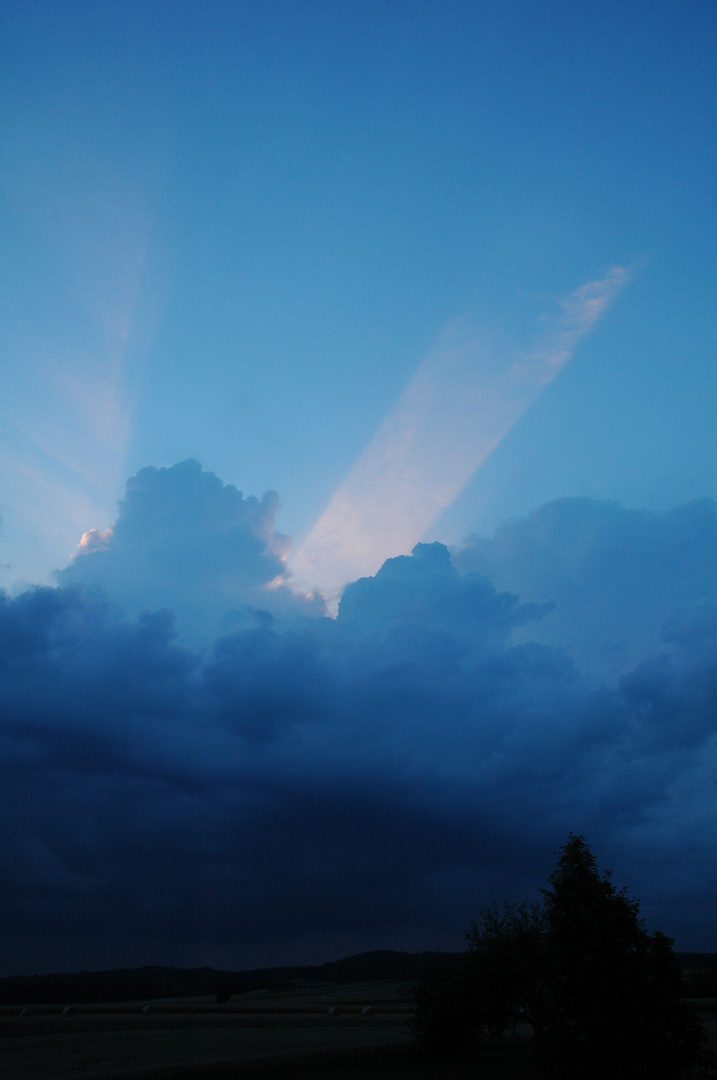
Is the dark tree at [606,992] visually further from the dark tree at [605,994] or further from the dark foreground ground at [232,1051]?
the dark foreground ground at [232,1051]

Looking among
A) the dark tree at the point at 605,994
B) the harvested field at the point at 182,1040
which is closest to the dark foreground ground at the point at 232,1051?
the harvested field at the point at 182,1040

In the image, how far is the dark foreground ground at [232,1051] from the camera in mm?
54156

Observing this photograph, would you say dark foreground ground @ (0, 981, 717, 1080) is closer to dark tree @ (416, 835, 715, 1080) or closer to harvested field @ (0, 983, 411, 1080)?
harvested field @ (0, 983, 411, 1080)

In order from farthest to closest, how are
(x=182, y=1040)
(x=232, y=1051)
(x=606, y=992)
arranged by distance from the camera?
(x=182, y=1040)
(x=232, y=1051)
(x=606, y=992)

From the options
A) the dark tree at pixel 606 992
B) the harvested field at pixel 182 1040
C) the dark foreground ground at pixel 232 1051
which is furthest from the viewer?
the harvested field at pixel 182 1040

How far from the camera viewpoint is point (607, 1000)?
44781 millimetres

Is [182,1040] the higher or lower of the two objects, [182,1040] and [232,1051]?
the higher

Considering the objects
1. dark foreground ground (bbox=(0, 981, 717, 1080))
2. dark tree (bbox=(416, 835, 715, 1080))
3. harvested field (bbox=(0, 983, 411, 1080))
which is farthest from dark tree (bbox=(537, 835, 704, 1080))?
harvested field (bbox=(0, 983, 411, 1080))

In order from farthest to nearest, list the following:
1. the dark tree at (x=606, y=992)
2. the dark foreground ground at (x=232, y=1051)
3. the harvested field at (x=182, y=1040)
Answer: the harvested field at (x=182, y=1040), the dark foreground ground at (x=232, y=1051), the dark tree at (x=606, y=992)

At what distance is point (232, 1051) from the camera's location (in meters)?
64.4

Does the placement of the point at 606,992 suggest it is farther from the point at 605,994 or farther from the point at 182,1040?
the point at 182,1040

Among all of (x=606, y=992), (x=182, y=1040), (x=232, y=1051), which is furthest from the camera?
(x=182, y=1040)

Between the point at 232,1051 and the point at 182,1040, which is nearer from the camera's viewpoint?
the point at 232,1051

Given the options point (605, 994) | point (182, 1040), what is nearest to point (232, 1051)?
point (182, 1040)
